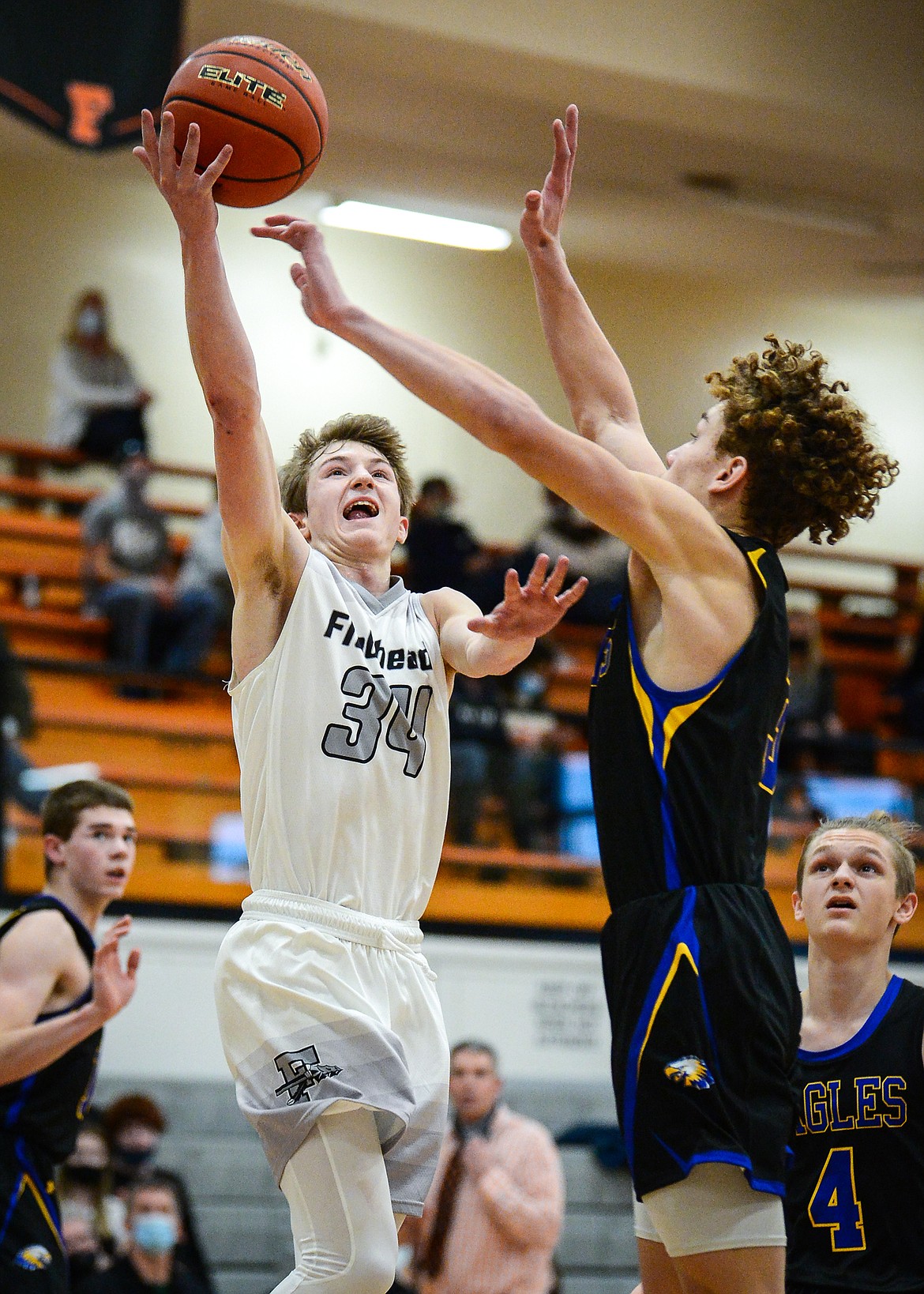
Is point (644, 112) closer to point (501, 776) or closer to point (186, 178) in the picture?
point (501, 776)

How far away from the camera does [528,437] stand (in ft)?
9.33

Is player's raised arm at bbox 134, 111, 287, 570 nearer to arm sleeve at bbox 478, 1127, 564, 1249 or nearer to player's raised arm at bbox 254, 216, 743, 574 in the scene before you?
player's raised arm at bbox 254, 216, 743, 574

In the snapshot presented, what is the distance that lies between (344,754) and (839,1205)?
1723 mm

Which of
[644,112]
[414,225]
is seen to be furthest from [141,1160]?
[414,225]

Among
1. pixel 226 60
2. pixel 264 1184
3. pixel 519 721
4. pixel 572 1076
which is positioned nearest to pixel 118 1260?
pixel 264 1184

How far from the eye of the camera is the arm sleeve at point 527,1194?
7148mm

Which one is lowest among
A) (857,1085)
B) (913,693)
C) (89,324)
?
(857,1085)

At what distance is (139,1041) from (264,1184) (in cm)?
103

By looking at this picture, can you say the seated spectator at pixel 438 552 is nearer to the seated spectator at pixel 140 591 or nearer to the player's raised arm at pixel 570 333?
the seated spectator at pixel 140 591

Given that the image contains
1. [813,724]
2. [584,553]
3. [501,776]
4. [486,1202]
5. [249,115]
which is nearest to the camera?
[249,115]

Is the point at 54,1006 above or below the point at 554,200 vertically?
below

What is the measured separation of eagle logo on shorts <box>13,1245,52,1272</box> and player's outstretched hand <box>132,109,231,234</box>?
10.0 feet

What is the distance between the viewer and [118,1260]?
274 inches

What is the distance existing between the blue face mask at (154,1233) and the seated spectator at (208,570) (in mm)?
4677
